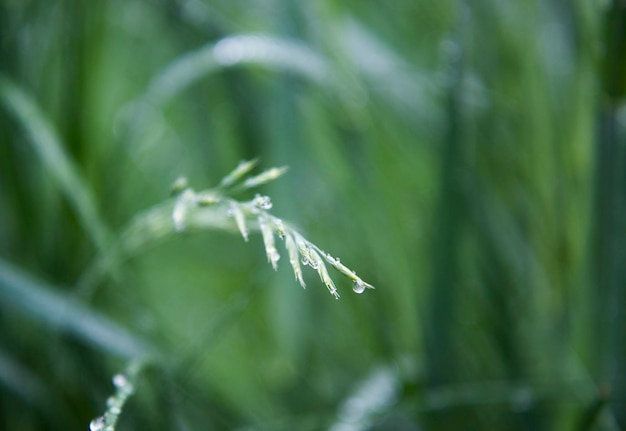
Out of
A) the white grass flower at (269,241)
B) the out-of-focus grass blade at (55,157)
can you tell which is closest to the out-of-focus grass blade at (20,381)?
the out-of-focus grass blade at (55,157)

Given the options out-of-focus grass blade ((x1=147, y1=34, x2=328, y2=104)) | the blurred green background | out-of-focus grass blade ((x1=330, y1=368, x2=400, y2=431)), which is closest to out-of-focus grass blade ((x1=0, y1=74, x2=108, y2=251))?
the blurred green background

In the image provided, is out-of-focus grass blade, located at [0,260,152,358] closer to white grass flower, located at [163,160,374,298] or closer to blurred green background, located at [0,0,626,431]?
blurred green background, located at [0,0,626,431]

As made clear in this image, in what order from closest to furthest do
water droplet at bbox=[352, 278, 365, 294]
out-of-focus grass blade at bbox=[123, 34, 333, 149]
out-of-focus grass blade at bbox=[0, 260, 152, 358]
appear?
water droplet at bbox=[352, 278, 365, 294]
out-of-focus grass blade at bbox=[0, 260, 152, 358]
out-of-focus grass blade at bbox=[123, 34, 333, 149]

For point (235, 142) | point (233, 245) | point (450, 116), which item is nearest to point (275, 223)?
point (450, 116)

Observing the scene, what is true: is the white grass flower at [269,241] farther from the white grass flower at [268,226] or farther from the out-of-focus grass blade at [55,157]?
the out-of-focus grass blade at [55,157]

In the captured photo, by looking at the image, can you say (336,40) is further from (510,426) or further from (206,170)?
(510,426)

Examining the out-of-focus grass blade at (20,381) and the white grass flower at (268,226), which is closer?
the white grass flower at (268,226)
